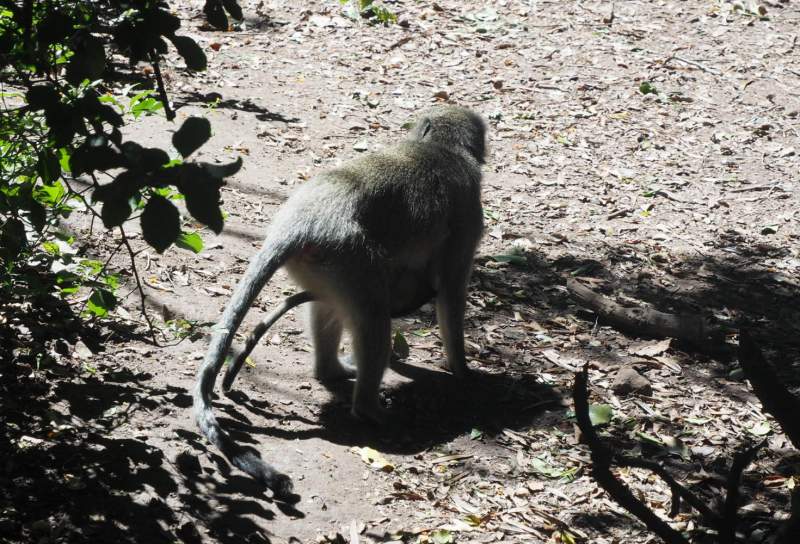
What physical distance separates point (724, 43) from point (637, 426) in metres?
8.79

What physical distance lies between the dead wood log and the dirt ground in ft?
0.36

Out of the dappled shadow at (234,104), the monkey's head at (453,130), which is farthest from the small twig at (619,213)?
the dappled shadow at (234,104)

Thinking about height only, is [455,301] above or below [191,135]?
below

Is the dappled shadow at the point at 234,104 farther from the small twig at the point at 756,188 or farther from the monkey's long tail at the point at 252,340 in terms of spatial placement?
the small twig at the point at 756,188

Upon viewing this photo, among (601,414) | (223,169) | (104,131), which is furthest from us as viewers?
(601,414)

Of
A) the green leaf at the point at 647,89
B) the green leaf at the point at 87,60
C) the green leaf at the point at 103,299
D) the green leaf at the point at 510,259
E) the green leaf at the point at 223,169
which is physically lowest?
the green leaf at the point at 510,259

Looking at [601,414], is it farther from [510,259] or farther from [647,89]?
[647,89]

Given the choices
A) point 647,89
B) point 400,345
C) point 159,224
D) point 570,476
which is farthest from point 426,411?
point 647,89

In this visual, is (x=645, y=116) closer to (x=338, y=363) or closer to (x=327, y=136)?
(x=327, y=136)

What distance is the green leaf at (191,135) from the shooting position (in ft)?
7.17

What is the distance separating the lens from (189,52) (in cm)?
257

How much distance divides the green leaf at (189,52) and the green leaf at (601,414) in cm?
365

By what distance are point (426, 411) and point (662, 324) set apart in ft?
6.90

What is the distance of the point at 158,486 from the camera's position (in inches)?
152
